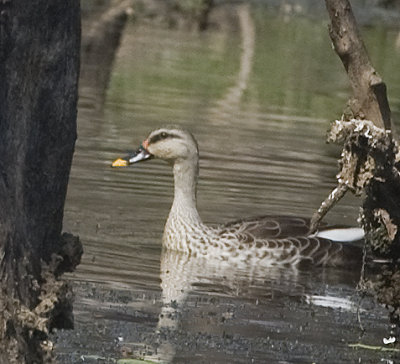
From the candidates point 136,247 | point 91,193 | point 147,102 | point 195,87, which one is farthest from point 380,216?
point 195,87

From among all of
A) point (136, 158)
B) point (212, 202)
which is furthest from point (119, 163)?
point (212, 202)

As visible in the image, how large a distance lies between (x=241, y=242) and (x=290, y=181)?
9.95ft

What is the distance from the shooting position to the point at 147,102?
1988 cm

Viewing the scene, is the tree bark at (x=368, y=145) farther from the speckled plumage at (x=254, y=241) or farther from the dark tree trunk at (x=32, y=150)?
the speckled plumage at (x=254, y=241)

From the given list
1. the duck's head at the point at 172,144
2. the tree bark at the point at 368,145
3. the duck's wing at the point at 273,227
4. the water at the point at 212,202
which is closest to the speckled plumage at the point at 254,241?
the duck's wing at the point at 273,227

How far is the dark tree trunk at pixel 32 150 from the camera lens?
250 inches

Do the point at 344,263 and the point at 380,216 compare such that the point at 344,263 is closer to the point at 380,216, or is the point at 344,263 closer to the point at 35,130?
the point at 380,216

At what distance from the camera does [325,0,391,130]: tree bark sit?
26.7 feet

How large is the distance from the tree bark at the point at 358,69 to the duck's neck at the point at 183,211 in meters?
3.45

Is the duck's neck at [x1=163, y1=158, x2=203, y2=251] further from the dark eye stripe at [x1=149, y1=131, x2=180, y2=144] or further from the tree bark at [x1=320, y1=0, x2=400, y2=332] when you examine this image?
the tree bark at [x1=320, y1=0, x2=400, y2=332]

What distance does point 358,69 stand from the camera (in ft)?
27.0

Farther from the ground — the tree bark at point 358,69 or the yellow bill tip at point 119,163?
the tree bark at point 358,69

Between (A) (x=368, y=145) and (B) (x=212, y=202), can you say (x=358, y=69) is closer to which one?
(A) (x=368, y=145)

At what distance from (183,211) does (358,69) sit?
377 centimetres
